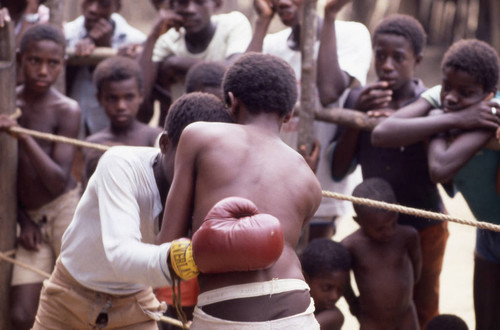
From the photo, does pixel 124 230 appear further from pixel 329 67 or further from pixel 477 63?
pixel 329 67

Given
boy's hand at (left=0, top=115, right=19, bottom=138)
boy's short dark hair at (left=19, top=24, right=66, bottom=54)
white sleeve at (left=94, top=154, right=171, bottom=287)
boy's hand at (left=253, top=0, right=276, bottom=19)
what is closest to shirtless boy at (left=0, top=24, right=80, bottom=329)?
boy's short dark hair at (left=19, top=24, right=66, bottom=54)

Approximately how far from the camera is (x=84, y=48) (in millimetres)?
4945

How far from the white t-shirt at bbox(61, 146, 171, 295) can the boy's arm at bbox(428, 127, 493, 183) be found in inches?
50.9

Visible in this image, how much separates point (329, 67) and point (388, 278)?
117 centimetres

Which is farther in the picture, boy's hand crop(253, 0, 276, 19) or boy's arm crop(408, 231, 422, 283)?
boy's hand crop(253, 0, 276, 19)

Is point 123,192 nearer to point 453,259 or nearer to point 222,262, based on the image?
point 222,262

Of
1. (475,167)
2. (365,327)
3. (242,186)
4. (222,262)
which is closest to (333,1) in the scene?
(475,167)

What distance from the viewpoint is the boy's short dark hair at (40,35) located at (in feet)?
14.3

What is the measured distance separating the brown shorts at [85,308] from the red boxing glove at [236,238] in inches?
31.4

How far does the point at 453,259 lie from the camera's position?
270 inches

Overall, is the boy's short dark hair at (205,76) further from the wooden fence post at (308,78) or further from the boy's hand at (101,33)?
the boy's hand at (101,33)

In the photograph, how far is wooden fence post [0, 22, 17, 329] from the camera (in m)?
4.02

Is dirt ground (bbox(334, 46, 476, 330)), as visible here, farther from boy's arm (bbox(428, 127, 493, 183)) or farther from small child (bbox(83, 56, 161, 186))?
boy's arm (bbox(428, 127, 493, 183))

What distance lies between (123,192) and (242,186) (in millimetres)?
433
